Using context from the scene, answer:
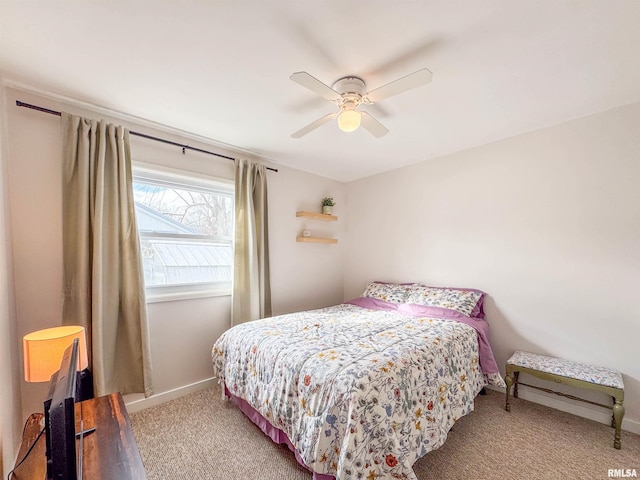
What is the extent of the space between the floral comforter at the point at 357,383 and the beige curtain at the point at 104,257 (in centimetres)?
72

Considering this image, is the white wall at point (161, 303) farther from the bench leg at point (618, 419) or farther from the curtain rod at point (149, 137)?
the bench leg at point (618, 419)

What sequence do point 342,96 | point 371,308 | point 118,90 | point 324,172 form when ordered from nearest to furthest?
point 342,96
point 118,90
point 371,308
point 324,172

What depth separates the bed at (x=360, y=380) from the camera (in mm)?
1376

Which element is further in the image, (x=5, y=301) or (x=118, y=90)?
(x=118, y=90)

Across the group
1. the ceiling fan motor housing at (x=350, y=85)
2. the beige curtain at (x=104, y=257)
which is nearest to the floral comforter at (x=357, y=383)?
the beige curtain at (x=104, y=257)

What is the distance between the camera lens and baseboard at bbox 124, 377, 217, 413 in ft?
7.56

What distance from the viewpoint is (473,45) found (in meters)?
1.49

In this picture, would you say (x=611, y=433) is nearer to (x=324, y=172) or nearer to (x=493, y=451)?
(x=493, y=451)

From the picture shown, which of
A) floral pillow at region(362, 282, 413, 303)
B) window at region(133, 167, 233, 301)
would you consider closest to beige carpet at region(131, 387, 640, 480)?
window at region(133, 167, 233, 301)

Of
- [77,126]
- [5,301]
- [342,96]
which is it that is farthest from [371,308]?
[77,126]

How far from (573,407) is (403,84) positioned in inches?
116

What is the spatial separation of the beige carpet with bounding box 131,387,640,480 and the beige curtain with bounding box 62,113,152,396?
49 centimetres

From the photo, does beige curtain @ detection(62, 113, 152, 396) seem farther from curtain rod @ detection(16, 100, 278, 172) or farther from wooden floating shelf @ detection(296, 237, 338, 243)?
wooden floating shelf @ detection(296, 237, 338, 243)

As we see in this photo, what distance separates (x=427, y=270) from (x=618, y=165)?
1839 millimetres
